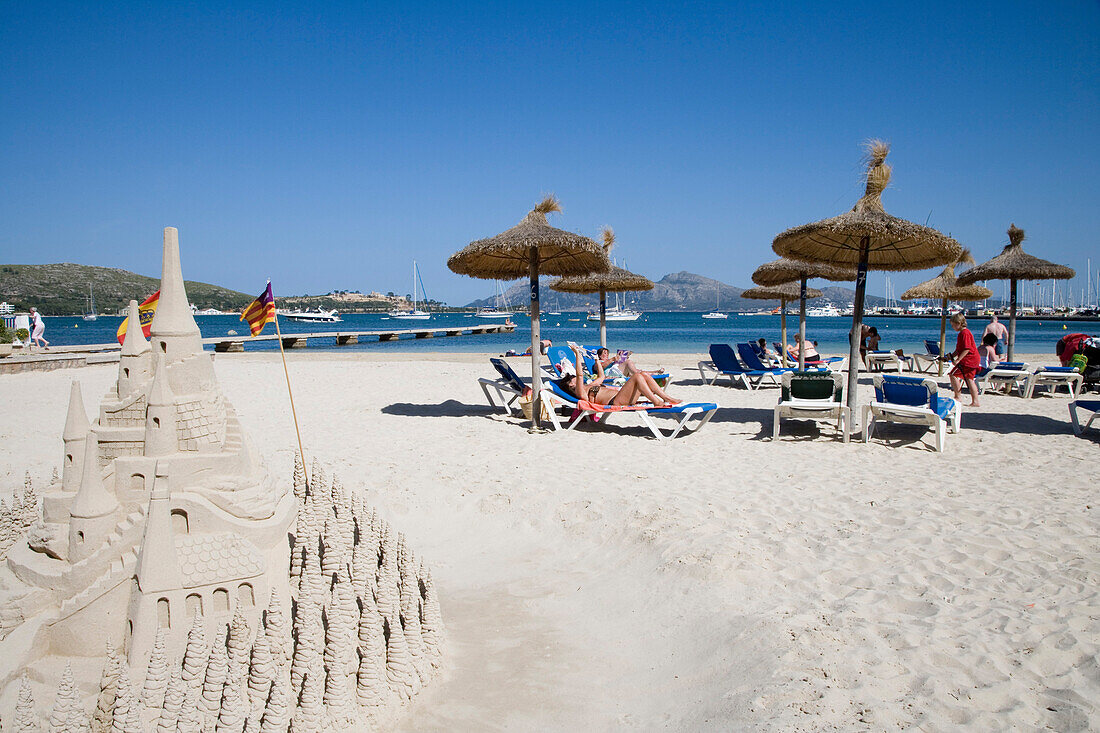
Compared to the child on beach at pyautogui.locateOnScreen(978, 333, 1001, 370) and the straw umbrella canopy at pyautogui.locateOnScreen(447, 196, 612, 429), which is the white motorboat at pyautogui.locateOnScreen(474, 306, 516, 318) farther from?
the straw umbrella canopy at pyautogui.locateOnScreen(447, 196, 612, 429)

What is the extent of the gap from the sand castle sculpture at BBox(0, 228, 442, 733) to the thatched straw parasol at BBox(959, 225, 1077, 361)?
553 inches

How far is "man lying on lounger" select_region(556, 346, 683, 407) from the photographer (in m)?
7.45

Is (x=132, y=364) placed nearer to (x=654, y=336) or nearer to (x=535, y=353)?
(x=535, y=353)

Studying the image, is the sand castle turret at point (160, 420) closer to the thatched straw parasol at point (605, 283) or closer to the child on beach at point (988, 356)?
the thatched straw parasol at point (605, 283)

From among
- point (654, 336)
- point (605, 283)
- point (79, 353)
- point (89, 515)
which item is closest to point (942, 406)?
point (89, 515)

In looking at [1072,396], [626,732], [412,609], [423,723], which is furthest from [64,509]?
[1072,396]

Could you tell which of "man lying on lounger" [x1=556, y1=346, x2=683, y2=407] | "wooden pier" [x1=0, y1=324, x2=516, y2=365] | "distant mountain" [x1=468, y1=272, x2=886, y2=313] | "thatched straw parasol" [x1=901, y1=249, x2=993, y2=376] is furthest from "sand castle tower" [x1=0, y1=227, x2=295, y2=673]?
"distant mountain" [x1=468, y1=272, x2=886, y2=313]

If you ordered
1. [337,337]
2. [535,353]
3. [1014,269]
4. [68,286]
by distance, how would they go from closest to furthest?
[535,353], [1014,269], [337,337], [68,286]

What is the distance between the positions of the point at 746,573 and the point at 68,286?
11591 centimetres

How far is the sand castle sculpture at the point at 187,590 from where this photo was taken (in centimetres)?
215

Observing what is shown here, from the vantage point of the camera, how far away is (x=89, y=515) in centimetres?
288

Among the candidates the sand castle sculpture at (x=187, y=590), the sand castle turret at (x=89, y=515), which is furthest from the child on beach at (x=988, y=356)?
the sand castle turret at (x=89, y=515)

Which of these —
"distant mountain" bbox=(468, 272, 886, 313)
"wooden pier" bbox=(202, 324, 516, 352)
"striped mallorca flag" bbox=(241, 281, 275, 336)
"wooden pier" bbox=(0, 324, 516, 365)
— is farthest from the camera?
"distant mountain" bbox=(468, 272, 886, 313)

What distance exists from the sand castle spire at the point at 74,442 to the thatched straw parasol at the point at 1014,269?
1488 centimetres
